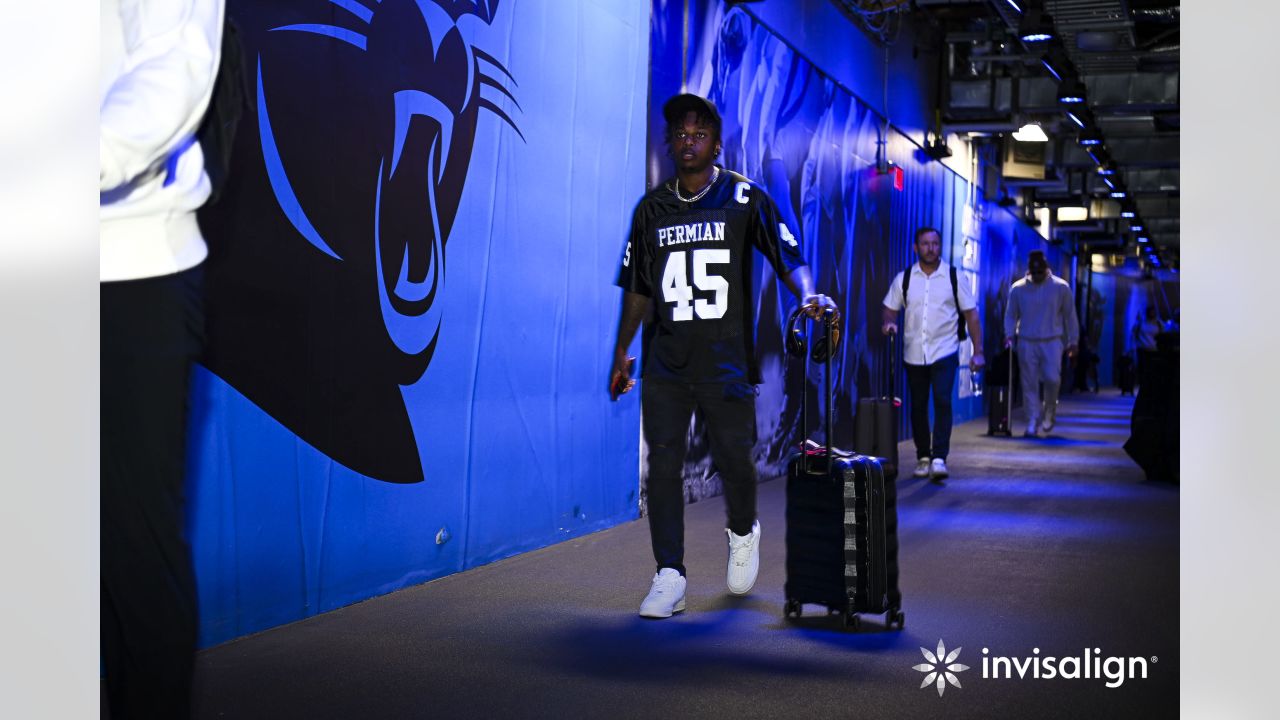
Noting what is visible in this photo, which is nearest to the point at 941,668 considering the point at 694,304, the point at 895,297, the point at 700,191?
the point at 694,304

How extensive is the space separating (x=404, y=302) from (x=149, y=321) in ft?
4.05

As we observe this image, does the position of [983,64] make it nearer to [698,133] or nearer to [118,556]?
[698,133]

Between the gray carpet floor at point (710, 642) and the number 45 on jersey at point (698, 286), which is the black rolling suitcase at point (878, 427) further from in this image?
the number 45 on jersey at point (698, 286)

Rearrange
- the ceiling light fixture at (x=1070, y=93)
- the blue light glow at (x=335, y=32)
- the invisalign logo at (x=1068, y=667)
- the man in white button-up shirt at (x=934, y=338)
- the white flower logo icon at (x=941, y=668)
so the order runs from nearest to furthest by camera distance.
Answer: the white flower logo icon at (x=941, y=668), the invisalign logo at (x=1068, y=667), the blue light glow at (x=335, y=32), the man in white button-up shirt at (x=934, y=338), the ceiling light fixture at (x=1070, y=93)

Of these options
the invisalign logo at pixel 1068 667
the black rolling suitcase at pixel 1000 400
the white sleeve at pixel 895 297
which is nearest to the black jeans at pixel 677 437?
the invisalign logo at pixel 1068 667

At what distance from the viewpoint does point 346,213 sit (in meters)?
4.23

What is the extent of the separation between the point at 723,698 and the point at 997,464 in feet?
23.9

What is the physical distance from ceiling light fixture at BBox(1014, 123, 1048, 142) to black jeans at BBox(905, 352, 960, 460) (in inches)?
351

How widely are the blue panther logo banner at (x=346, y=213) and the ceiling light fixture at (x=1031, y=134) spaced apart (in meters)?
13.2

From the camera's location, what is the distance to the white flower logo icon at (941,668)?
3.38 metres

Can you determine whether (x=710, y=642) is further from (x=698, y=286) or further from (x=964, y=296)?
(x=964, y=296)

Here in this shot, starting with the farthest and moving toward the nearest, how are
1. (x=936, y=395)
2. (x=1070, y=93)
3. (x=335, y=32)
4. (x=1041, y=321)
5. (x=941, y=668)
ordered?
(x=1070, y=93) → (x=1041, y=321) → (x=936, y=395) → (x=335, y=32) → (x=941, y=668)
